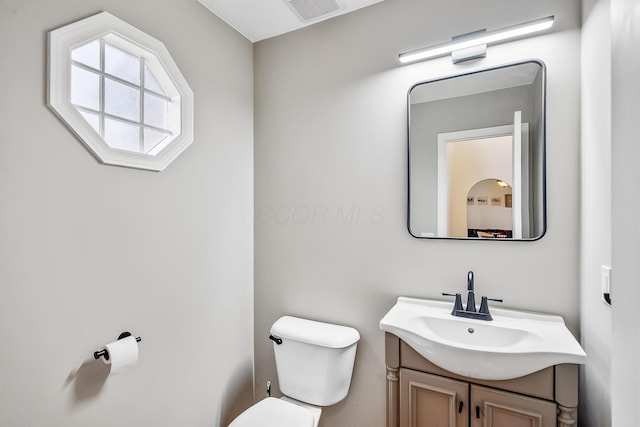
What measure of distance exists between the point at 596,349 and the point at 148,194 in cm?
191

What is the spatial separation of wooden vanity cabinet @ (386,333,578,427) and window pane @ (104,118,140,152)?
57.0 inches

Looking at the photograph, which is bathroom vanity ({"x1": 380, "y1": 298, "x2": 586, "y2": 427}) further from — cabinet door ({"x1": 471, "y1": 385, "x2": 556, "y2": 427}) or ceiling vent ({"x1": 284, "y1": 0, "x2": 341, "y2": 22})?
ceiling vent ({"x1": 284, "y1": 0, "x2": 341, "y2": 22})

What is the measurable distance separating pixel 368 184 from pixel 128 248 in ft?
3.99

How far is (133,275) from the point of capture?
54.2 inches

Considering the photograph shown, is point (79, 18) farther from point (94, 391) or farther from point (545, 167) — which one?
point (545, 167)

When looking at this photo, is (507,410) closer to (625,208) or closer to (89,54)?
(625,208)

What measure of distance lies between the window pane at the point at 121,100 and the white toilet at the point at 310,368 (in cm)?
132

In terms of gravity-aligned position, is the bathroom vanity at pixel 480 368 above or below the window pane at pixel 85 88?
below

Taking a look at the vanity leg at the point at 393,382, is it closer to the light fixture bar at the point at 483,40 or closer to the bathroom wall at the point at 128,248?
the bathroom wall at the point at 128,248

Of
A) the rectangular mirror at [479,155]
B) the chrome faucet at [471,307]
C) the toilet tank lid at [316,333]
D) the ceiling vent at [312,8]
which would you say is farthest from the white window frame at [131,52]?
the chrome faucet at [471,307]

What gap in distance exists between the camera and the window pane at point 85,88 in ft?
3.98

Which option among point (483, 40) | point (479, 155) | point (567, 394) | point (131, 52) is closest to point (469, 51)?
point (483, 40)

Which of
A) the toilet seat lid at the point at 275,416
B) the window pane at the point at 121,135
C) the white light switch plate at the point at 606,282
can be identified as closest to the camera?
the white light switch plate at the point at 606,282

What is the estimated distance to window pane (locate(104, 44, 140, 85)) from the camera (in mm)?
1337
